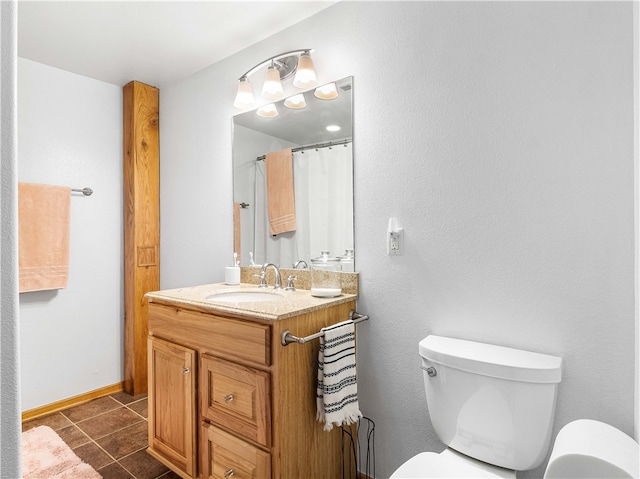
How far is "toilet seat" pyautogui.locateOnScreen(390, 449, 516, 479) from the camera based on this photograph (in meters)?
1.12

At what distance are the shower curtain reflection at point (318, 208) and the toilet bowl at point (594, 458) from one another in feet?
3.63

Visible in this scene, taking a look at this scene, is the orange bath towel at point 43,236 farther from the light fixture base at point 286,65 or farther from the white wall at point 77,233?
the light fixture base at point 286,65

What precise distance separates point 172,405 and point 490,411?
1400 millimetres

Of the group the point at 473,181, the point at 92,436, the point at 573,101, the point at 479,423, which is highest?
the point at 573,101

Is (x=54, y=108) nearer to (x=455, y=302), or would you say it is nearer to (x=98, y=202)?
(x=98, y=202)

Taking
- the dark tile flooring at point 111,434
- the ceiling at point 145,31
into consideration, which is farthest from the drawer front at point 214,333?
the ceiling at point 145,31

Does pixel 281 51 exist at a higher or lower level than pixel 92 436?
higher

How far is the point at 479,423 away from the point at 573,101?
3.67ft

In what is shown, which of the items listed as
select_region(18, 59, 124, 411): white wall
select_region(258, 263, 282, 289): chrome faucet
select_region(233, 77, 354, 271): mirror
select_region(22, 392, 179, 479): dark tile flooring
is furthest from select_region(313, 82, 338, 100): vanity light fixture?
select_region(22, 392, 179, 479): dark tile flooring

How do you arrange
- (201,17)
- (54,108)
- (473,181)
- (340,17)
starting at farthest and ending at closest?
(54,108) < (201,17) < (340,17) < (473,181)

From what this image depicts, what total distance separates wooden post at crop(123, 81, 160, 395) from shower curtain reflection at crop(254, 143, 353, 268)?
1.17 m

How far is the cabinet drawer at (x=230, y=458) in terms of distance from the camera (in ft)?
4.56

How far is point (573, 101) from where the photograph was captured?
4.03ft

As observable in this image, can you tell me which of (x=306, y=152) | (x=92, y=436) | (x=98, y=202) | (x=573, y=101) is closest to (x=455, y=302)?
(x=573, y=101)
